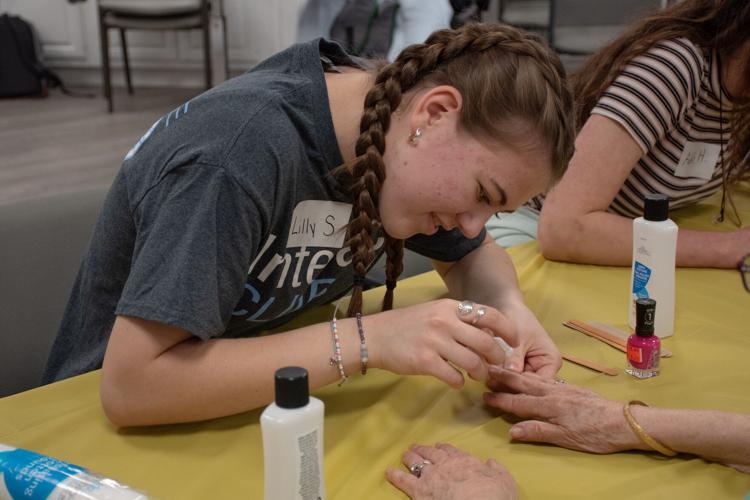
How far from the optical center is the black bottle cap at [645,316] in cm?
105

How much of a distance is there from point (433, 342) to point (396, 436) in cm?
13

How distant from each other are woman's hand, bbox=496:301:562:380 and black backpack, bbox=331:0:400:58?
2.33m

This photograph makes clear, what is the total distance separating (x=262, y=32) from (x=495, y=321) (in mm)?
4767

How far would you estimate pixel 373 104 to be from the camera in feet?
3.30

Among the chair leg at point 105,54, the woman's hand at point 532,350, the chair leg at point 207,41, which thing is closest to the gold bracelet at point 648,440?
the woman's hand at point 532,350

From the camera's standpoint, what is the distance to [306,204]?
1039 millimetres

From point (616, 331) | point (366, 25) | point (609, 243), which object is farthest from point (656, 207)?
point (366, 25)

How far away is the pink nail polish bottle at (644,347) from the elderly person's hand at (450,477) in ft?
1.07

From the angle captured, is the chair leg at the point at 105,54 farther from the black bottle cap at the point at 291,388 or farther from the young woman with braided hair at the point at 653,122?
the black bottle cap at the point at 291,388

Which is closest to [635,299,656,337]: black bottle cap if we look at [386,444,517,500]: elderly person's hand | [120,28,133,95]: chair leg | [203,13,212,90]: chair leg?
[386,444,517,500]: elderly person's hand

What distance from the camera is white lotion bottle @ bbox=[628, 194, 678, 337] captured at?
1.19 meters

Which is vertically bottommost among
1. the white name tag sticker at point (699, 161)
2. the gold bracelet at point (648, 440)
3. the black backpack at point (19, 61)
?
the black backpack at point (19, 61)

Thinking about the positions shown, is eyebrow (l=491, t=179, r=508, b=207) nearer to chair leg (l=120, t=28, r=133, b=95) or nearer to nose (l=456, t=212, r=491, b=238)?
nose (l=456, t=212, r=491, b=238)

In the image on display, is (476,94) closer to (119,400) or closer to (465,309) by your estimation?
(465,309)
